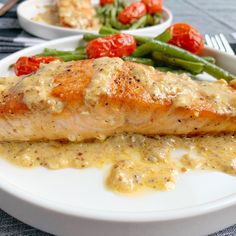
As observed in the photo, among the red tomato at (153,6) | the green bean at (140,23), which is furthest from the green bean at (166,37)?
the red tomato at (153,6)

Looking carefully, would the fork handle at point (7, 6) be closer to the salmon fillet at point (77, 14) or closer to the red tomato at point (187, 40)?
the salmon fillet at point (77, 14)

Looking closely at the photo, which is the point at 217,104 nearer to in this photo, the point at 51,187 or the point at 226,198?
the point at 226,198

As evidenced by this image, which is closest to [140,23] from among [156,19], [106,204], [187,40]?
[156,19]

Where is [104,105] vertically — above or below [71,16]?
above

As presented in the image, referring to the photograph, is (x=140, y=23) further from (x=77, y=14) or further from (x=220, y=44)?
(x=220, y=44)

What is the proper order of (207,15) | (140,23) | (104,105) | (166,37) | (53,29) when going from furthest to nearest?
(207,15) → (140,23) → (53,29) → (166,37) → (104,105)

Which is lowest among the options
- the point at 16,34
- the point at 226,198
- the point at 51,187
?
the point at 16,34

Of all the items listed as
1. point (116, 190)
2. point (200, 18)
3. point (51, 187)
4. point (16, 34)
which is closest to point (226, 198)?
point (116, 190)
